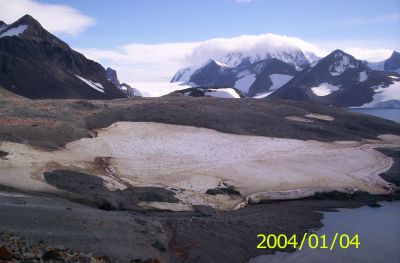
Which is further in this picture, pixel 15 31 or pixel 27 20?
pixel 27 20

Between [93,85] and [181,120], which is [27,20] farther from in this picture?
[181,120]

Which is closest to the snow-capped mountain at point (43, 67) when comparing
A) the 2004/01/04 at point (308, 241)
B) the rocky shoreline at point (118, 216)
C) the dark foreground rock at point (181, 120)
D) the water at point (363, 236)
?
the dark foreground rock at point (181, 120)

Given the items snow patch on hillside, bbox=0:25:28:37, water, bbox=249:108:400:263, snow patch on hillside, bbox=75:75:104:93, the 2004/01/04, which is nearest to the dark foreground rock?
the 2004/01/04

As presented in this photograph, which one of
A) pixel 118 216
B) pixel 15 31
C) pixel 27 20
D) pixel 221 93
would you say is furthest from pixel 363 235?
pixel 27 20

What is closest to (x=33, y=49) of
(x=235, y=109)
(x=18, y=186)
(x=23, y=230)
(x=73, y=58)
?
(x=73, y=58)

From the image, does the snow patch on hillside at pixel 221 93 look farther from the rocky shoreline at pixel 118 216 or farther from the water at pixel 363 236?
the water at pixel 363 236

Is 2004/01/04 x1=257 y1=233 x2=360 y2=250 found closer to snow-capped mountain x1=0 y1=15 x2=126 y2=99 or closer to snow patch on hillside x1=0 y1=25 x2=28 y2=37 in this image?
snow-capped mountain x1=0 y1=15 x2=126 y2=99
